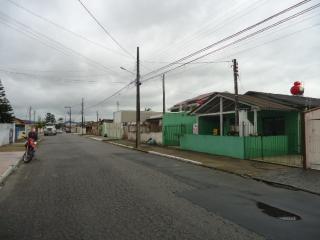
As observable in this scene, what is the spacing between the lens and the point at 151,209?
266 inches

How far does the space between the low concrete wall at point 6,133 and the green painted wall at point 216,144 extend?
57.9ft

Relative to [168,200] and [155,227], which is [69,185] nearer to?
[168,200]

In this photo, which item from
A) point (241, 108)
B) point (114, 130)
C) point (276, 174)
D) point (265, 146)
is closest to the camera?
point (276, 174)

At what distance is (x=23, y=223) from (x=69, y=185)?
12.2 feet

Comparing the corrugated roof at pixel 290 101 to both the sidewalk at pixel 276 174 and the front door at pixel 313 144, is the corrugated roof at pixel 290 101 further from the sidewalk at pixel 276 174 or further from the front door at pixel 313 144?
the front door at pixel 313 144

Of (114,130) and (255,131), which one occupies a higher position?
(114,130)

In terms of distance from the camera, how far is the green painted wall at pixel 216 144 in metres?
17.6

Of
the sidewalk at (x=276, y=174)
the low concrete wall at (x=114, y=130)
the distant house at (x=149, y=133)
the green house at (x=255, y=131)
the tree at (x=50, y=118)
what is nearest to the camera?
the sidewalk at (x=276, y=174)

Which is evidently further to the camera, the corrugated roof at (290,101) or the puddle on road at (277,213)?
the corrugated roof at (290,101)

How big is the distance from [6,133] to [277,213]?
103 feet

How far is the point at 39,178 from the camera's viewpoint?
11.1 m

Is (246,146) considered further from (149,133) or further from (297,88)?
(149,133)

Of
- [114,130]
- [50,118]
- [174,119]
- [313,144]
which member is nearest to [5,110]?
[114,130]

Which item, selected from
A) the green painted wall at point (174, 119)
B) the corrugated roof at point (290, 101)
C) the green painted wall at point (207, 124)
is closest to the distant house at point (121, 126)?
the green painted wall at point (174, 119)
